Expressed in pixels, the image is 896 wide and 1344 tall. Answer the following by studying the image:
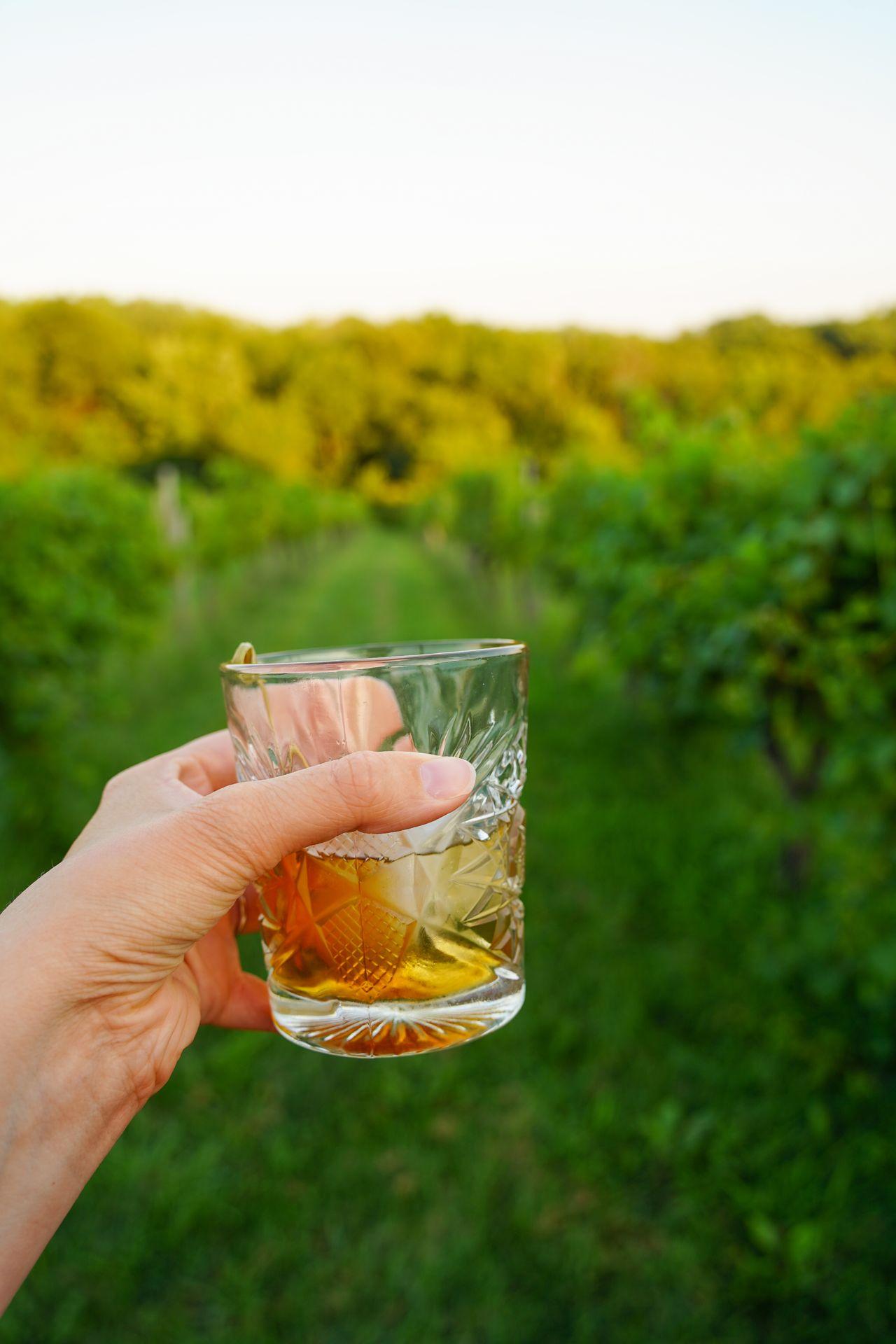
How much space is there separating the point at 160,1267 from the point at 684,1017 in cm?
181

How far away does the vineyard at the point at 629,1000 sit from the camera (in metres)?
2.14

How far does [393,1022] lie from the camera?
2.97 ft

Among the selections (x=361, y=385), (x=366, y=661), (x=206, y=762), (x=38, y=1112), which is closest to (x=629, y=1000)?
(x=206, y=762)

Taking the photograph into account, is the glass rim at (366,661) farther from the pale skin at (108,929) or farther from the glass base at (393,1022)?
the glass base at (393,1022)

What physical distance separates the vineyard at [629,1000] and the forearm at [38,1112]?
4.74 ft

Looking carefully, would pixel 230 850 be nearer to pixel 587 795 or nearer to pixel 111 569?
pixel 587 795

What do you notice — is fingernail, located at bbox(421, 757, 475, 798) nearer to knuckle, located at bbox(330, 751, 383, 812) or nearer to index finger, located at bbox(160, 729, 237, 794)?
knuckle, located at bbox(330, 751, 383, 812)

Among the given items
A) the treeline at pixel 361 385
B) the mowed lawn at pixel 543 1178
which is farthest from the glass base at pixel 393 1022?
the treeline at pixel 361 385

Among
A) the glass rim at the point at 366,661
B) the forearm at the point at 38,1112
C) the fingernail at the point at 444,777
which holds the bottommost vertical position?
the forearm at the point at 38,1112

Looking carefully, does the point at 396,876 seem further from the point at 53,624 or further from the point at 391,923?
the point at 53,624

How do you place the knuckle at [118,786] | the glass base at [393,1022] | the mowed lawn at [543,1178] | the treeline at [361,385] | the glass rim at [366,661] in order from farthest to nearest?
the treeline at [361,385] → the mowed lawn at [543,1178] → the knuckle at [118,786] → the glass base at [393,1022] → the glass rim at [366,661]

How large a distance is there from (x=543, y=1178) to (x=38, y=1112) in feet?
6.40

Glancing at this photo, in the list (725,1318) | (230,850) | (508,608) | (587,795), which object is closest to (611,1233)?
(725,1318)

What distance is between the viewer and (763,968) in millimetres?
3191
